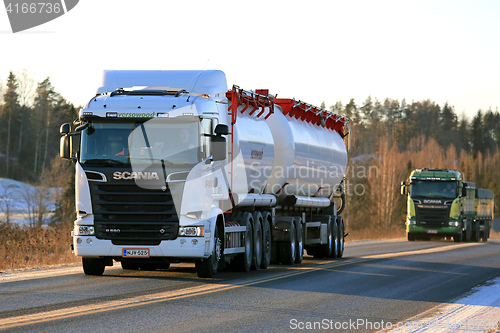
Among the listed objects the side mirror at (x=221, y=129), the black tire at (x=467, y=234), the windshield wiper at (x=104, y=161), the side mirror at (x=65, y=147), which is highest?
the side mirror at (x=221, y=129)

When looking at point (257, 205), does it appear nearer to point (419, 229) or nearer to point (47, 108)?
point (419, 229)

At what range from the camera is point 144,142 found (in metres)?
13.3

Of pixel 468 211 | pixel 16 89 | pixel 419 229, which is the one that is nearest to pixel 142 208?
pixel 419 229

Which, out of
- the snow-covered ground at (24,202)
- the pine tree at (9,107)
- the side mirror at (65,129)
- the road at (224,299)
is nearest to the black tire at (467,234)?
the road at (224,299)

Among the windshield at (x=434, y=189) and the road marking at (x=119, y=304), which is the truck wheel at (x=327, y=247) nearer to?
the road marking at (x=119, y=304)

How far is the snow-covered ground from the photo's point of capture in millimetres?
64062

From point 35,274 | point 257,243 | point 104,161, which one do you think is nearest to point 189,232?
point 104,161

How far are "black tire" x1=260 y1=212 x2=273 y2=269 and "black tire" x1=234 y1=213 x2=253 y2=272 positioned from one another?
955 millimetres

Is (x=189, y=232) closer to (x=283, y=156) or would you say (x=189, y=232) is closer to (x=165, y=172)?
(x=165, y=172)

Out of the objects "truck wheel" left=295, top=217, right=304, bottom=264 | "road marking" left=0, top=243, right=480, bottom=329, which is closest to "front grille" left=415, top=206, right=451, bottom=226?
"truck wheel" left=295, top=217, right=304, bottom=264

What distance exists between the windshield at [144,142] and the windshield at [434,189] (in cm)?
2870

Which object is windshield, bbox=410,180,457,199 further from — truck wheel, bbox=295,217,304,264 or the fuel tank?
truck wheel, bbox=295,217,304,264

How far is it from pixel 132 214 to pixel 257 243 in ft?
14.5

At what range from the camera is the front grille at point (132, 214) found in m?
13.2
